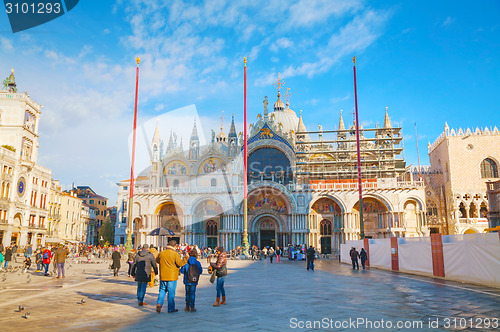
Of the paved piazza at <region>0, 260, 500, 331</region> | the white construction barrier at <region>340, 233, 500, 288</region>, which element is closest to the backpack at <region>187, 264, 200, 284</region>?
the paved piazza at <region>0, 260, 500, 331</region>

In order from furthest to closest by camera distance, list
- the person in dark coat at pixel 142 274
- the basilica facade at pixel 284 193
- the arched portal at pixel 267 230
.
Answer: the arched portal at pixel 267 230 → the basilica facade at pixel 284 193 → the person in dark coat at pixel 142 274

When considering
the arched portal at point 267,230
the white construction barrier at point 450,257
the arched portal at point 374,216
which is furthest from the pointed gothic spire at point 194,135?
the white construction barrier at point 450,257

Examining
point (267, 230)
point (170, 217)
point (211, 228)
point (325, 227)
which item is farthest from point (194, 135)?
point (325, 227)

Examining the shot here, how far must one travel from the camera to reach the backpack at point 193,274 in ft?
29.7

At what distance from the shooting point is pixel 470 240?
49.2 ft

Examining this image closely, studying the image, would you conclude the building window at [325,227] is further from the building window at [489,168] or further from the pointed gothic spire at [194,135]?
the pointed gothic spire at [194,135]

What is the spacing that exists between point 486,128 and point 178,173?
38.9 metres

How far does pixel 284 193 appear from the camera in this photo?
4419 cm

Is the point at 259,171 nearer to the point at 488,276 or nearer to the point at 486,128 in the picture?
the point at 486,128

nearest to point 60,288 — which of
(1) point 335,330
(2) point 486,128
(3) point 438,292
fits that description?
(1) point 335,330

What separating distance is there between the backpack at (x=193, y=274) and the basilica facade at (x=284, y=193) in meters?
34.8

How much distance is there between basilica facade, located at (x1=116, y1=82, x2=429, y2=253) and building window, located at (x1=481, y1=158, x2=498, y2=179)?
8489 mm

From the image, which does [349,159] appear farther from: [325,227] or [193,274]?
[193,274]

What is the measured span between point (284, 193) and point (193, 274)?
35467 mm
